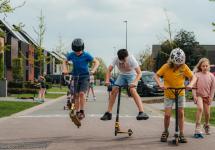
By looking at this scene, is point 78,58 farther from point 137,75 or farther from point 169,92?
point 169,92

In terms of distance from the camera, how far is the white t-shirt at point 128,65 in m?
10.4

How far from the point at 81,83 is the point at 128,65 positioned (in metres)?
1.07

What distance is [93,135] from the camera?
1072 centimetres

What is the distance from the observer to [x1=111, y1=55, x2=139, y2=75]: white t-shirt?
10.4m

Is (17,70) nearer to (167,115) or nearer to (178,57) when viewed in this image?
(167,115)

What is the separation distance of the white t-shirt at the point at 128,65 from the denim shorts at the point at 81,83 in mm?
701

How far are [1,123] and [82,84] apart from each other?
3.80m

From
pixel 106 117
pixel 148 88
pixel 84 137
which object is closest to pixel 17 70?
pixel 148 88

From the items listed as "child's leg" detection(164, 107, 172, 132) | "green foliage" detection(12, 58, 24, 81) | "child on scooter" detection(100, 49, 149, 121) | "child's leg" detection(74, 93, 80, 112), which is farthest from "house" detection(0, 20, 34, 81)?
"child's leg" detection(164, 107, 172, 132)

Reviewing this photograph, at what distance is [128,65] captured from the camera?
10430 mm

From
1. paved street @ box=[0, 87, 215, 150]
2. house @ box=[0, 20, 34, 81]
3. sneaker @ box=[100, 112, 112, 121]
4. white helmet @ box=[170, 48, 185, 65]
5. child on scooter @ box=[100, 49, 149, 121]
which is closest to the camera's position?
paved street @ box=[0, 87, 215, 150]

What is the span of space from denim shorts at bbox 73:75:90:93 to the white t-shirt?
0.70 meters

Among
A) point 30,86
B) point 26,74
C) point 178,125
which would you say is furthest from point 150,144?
point 26,74

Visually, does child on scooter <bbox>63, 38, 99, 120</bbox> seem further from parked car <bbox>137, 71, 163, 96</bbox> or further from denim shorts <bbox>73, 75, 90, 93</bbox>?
parked car <bbox>137, 71, 163, 96</bbox>
